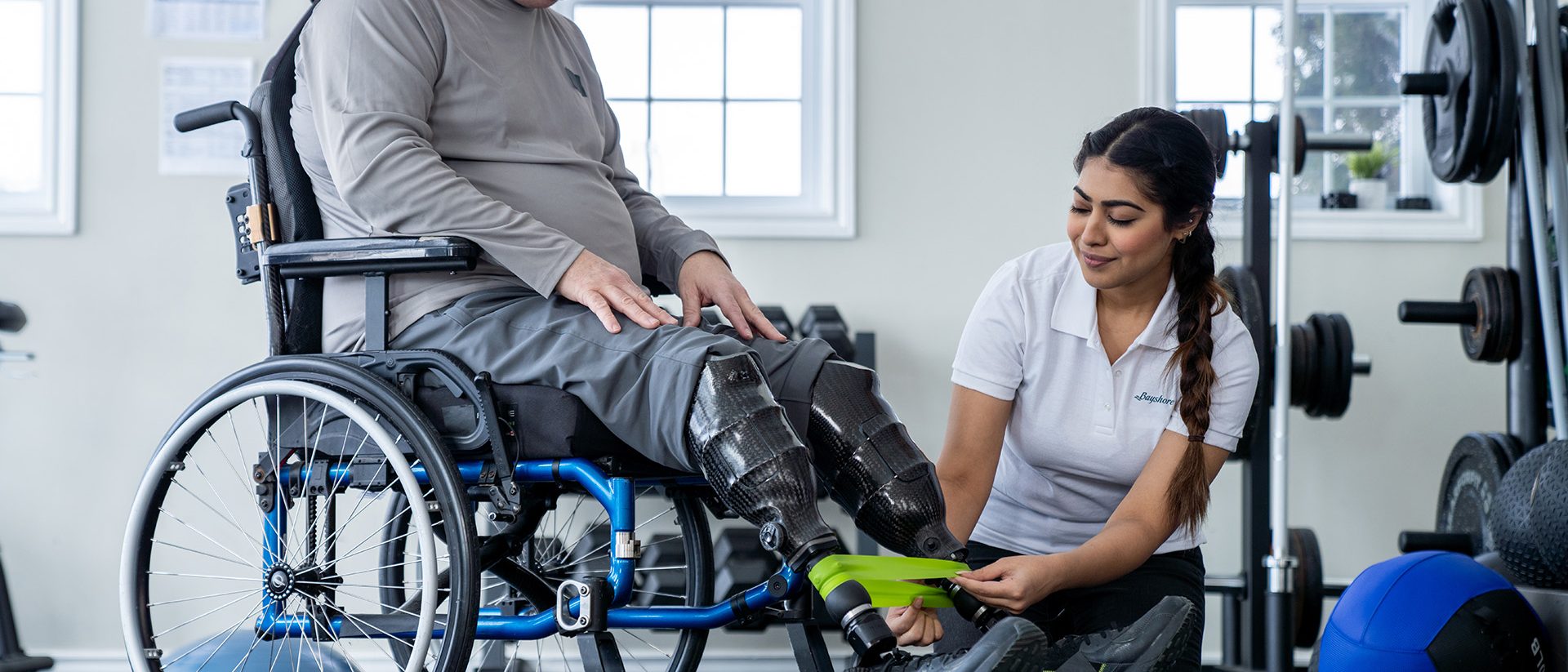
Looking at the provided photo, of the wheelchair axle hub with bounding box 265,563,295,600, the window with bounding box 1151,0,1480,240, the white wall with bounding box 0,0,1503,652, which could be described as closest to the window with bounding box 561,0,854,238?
the white wall with bounding box 0,0,1503,652

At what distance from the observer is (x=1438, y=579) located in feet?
5.74

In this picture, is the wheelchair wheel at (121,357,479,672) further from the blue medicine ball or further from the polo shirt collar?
the blue medicine ball

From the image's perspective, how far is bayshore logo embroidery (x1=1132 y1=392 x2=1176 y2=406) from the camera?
5.21 ft

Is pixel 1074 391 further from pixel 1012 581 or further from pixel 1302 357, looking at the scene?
A: pixel 1302 357

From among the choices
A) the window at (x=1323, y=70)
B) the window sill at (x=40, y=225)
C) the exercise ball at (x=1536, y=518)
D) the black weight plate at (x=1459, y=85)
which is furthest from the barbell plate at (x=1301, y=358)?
the window sill at (x=40, y=225)

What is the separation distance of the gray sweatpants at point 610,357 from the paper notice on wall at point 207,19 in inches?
74.1

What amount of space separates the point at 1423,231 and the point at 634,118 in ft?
6.60

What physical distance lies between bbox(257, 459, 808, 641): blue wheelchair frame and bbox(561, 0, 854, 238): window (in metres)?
1.75

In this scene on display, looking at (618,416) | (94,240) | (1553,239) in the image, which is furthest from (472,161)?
(1553,239)

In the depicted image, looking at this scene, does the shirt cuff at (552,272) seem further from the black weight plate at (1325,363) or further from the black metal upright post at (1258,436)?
the black weight plate at (1325,363)

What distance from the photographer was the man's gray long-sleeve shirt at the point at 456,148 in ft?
4.70

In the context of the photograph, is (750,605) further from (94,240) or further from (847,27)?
(94,240)

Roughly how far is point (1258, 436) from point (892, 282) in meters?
0.94

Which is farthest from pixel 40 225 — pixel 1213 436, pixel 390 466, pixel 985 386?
pixel 1213 436
